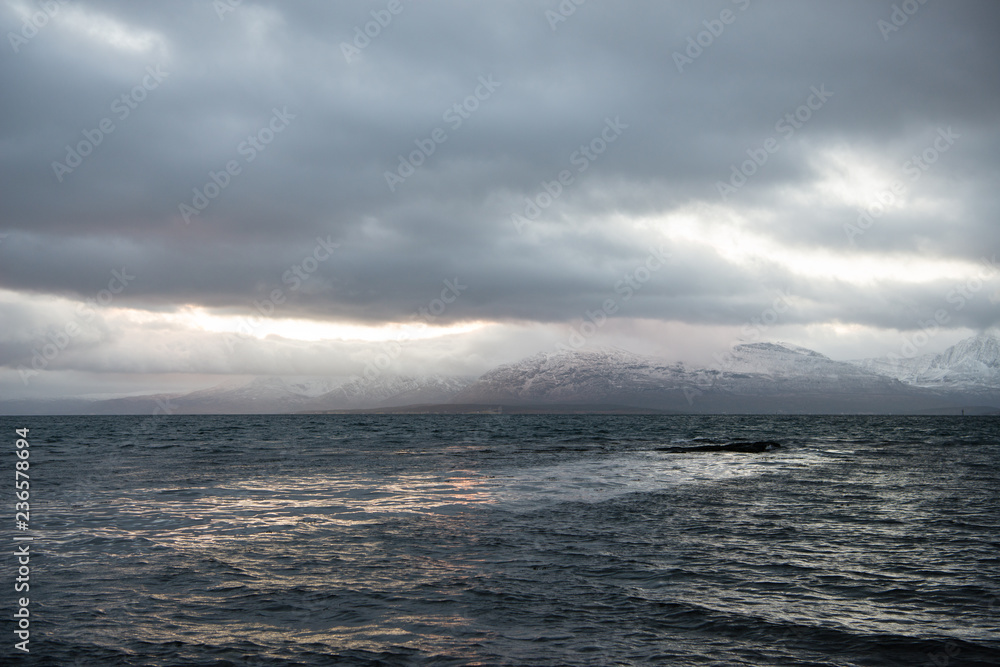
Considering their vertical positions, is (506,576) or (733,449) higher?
(506,576)

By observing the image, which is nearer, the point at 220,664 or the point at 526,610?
the point at 220,664

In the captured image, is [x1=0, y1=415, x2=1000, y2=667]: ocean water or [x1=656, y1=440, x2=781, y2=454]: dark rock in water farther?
[x1=656, y1=440, x2=781, y2=454]: dark rock in water

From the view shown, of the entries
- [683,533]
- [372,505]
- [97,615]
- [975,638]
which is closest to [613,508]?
[683,533]

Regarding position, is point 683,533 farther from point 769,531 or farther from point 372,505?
point 372,505

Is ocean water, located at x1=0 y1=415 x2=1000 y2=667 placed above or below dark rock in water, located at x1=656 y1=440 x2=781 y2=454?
above

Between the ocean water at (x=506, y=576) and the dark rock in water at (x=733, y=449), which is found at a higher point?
the ocean water at (x=506, y=576)

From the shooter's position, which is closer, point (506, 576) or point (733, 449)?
point (506, 576)

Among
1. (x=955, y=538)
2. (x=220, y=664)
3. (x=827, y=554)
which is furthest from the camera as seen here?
(x=955, y=538)

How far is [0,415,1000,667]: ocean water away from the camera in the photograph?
11570 millimetres

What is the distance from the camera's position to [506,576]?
1627cm

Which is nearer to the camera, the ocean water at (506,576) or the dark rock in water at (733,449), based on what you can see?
the ocean water at (506,576)

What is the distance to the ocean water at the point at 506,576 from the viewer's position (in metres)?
11.6

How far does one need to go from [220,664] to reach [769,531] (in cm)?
Result: 1771

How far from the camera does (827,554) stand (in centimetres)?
1889
